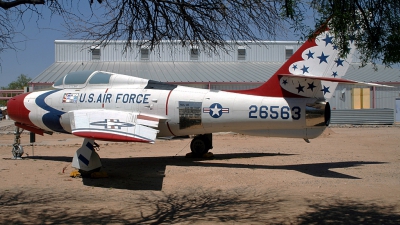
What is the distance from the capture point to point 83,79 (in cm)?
1272

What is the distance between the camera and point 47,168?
39.4 ft

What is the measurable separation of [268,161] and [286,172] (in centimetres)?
206

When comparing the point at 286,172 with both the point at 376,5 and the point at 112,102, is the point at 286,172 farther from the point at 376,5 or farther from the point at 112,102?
the point at 376,5

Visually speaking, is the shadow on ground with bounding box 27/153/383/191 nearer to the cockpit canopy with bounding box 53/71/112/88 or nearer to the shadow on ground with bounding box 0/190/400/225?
the shadow on ground with bounding box 0/190/400/225

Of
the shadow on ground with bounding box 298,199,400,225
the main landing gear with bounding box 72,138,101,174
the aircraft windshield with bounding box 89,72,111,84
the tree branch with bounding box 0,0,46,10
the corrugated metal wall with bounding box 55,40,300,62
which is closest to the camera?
the tree branch with bounding box 0,0,46,10

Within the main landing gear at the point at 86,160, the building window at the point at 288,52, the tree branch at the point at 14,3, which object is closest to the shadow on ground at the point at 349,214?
the tree branch at the point at 14,3

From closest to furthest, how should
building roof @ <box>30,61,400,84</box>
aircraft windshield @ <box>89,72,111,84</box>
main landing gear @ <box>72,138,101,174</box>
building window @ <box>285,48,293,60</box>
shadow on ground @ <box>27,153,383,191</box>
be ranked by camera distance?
shadow on ground @ <box>27,153,383,191</box>, main landing gear @ <box>72,138,101,174</box>, aircraft windshield @ <box>89,72,111,84</box>, building roof @ <box>30,61,400,84</box>, building window @ <box>285,48,293,60</box>

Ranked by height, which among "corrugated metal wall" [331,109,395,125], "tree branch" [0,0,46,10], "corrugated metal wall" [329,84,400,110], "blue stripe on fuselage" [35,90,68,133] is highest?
"tree branch" [0,0,46,10]

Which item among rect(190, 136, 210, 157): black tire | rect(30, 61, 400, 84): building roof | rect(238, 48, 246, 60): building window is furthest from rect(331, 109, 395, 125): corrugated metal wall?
rect(190, 136, 210, 157): black tire

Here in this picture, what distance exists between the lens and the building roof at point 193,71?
97.5 feet

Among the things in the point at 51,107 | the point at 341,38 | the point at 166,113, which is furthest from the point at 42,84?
the point at 341,38

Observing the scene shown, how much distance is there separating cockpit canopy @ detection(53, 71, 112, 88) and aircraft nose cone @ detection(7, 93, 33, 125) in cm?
119

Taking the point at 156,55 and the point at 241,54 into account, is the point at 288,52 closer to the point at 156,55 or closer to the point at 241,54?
the point at 241,54

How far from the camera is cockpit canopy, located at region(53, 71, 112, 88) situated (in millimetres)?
12625
